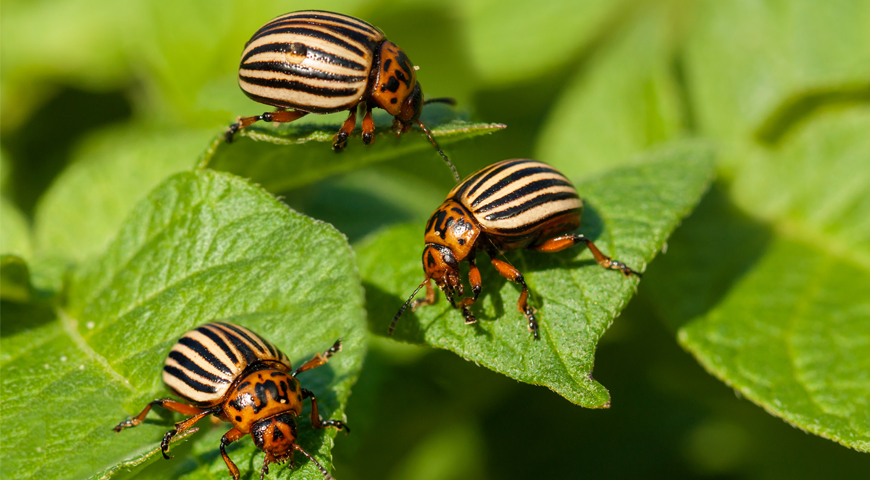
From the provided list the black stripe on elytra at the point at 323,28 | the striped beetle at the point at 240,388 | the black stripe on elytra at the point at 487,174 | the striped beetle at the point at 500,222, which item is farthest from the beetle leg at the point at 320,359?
the black stripe on elytra at the point at 323,28

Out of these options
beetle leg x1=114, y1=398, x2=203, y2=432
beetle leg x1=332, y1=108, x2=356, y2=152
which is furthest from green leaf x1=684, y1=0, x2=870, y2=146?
beetle leg x1=114, y1=398, x2=203, y2=432

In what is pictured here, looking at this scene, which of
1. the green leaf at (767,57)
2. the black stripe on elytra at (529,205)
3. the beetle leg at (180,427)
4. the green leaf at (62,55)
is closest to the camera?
the beetle leg at (180,427)

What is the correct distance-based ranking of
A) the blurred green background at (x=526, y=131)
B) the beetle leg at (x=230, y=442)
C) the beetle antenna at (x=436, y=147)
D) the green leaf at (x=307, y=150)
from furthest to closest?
the blurred green background at (x=526, y=131) < the beetle antenna at (x=436, y=147) < the green leaf at (x=307, y=150) < the beetle leg at (x=230, y=442)

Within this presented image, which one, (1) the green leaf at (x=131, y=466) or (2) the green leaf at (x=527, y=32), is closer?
(1) the green leaf at (x=131, y=466)

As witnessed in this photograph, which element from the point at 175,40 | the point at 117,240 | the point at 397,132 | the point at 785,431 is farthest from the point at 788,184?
the point at 175,40

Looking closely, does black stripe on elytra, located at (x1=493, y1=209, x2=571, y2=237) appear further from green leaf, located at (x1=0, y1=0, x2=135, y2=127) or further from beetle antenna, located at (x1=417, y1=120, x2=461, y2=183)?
green leaf, located at (x1=0, y1=0, x2=135, y2=127)

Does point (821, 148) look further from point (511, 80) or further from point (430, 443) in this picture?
point (430, 443)

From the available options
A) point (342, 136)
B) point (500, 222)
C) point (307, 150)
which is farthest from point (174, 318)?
point (500, 222)

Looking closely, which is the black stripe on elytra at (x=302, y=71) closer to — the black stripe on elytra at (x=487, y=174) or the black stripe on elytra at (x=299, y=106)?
the black stripe on elytra at (x=299, y=106)
